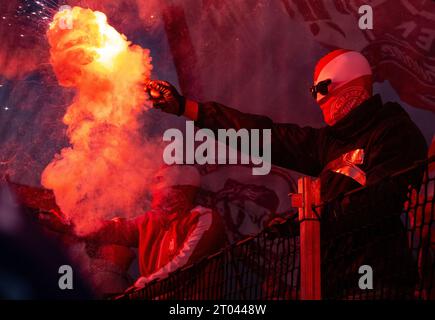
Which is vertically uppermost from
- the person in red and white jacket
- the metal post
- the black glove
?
the black glove

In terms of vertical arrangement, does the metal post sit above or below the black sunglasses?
below

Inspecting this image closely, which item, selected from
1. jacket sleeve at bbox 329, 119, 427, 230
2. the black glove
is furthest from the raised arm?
jacket sleeve at bbox 329, 119, 427, 230

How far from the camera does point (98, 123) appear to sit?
8898 mm

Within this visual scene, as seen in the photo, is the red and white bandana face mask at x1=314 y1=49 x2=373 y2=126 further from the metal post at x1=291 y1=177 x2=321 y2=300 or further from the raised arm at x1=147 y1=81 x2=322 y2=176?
the metal post at x1=291 y1=177 x2=321 y2=300

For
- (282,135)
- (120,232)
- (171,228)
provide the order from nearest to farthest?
(282,135) < (171,228) < (120,232)

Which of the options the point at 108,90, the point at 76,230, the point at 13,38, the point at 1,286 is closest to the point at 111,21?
the point at 13,38

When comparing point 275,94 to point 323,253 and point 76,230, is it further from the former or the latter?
point 323,253

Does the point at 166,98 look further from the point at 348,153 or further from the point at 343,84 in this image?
the point at 348,153

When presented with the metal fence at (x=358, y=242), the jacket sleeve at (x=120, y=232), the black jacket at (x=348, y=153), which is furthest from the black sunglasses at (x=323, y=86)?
the jacket sleeve at (x=120, y=232)

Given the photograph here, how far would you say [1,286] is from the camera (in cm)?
936

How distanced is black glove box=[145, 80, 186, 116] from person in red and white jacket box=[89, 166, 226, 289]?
2.28m

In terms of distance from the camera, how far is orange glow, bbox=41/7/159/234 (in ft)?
25.1

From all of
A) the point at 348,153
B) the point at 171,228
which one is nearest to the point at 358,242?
the point at 348,153

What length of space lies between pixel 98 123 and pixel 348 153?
4.28 metres
